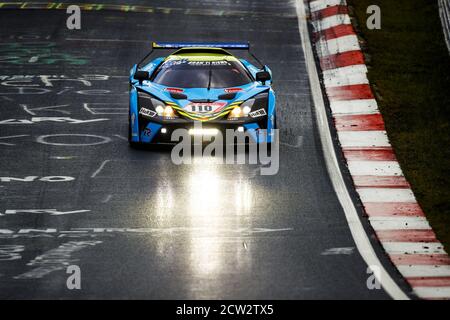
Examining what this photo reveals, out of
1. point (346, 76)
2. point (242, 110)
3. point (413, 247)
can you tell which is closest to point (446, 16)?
point (346, 76)

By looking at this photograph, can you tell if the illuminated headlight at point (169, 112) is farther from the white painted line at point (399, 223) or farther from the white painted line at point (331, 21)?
the white painted line at point (331, 21)

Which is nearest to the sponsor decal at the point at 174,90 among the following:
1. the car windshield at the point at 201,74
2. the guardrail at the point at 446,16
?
the car windshield at the point at 201,74

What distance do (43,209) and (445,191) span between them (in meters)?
4.39

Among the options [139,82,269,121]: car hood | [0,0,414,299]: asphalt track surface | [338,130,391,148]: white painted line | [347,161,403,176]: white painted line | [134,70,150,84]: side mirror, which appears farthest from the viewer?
[134,70,150,84]: side mirror

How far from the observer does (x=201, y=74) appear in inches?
609

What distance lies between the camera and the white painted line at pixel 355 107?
16.4 m

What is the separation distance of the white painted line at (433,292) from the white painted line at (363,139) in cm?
542

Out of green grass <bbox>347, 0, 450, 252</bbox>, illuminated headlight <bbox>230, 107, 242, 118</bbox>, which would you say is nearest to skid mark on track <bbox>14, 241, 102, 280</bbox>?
green grass <bbox>347, 0, 450, 252</bbox>

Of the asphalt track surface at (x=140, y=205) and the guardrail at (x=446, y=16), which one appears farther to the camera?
the guardrail at (x=446, y=16)

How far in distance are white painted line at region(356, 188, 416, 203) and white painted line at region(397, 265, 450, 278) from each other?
2329 millimetres

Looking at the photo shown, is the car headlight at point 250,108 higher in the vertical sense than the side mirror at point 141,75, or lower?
lower

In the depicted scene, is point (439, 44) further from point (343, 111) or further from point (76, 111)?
point (76, 111)

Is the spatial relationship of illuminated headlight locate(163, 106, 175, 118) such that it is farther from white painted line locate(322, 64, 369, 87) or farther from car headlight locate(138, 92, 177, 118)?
A: white painted line locate(322, 64, 369, 87)

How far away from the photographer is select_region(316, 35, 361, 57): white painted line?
19.8m
